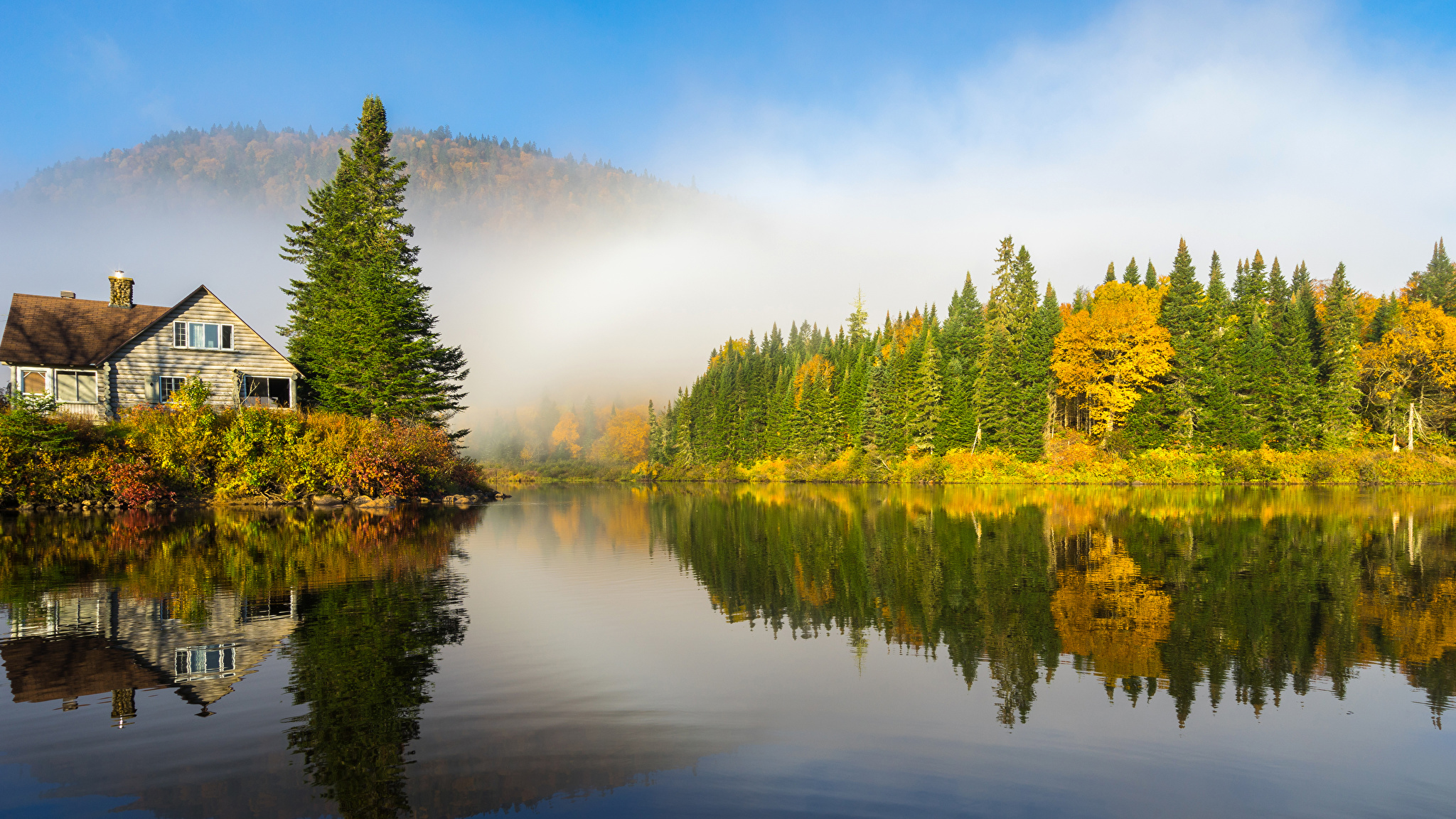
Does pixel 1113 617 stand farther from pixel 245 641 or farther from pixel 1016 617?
pixel 245 641

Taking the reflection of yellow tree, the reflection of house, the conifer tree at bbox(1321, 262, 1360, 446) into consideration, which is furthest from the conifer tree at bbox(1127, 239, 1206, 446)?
the reflection of house

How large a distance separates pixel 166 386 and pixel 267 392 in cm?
505

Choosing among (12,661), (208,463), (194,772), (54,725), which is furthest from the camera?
(208,463)

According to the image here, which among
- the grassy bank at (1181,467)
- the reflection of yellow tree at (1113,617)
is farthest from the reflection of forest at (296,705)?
the grassy bank at (1181,467)

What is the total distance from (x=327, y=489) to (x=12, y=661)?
1320 inches

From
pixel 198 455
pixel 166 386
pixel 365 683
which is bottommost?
pixel 365 683

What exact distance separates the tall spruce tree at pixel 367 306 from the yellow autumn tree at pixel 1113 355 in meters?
53.7

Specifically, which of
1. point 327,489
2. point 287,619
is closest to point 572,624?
point 287,619

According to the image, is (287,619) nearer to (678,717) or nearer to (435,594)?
(435,594)

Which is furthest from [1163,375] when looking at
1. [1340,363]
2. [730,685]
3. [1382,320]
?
[730,685]

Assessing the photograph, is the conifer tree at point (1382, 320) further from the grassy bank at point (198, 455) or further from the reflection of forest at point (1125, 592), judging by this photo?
the grassy bank at point (198, 455)

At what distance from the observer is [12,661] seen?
9.20 metres

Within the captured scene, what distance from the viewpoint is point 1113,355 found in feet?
227

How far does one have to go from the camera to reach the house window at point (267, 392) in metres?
43.7
